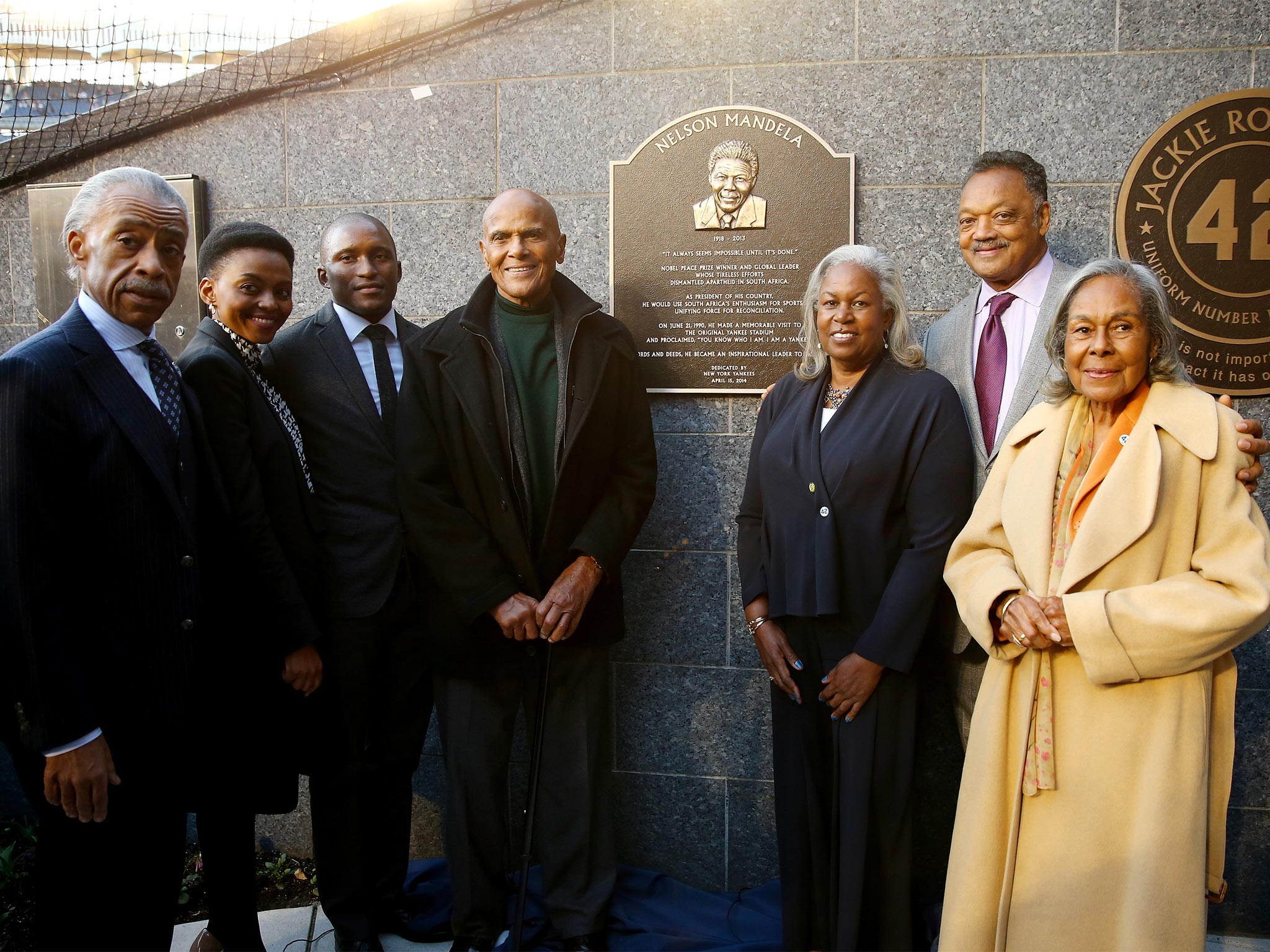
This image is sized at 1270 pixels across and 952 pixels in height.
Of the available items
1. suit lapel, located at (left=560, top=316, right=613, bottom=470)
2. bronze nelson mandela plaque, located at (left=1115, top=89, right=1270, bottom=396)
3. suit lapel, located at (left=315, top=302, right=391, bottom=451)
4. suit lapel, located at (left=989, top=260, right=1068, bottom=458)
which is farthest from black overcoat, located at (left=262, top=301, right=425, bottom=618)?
bronze nelson mandela plaque, located at (left=1115, top=89, right=1270, bottom=396)

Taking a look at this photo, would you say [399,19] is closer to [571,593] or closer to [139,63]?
[139,63]

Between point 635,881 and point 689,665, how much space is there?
0.88 meters

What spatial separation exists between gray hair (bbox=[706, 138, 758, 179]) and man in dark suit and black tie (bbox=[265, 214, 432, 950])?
1.38m

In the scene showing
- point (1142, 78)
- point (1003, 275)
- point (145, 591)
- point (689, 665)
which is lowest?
point (689, 665)

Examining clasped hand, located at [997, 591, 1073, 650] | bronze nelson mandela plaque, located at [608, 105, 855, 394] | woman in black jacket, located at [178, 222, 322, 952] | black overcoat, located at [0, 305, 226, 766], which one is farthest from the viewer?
bronze nelson mandela plaque, located at [608, 105, 855, 394]

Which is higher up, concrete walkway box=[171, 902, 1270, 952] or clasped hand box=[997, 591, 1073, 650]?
clasped hand box=[997, 591, 1073, 650]

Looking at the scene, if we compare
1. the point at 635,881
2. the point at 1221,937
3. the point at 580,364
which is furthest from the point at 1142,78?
the point at 635,881

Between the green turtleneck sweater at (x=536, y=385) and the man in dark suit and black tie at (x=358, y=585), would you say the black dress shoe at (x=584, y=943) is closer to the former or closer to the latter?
the man in dark suit and black tie at (x=358, y=585)

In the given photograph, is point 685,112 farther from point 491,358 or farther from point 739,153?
point 491,358

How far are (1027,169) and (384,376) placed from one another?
224 cm

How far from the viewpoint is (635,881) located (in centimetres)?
348

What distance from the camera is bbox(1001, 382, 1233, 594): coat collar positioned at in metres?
2.10

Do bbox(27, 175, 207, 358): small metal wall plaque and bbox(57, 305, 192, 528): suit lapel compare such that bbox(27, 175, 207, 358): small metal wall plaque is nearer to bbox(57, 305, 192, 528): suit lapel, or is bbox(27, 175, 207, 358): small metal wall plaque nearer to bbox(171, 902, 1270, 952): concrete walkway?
bbox(57, 305, 192, 528): suit lapel

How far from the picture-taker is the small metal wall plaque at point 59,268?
3.81 metres
